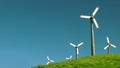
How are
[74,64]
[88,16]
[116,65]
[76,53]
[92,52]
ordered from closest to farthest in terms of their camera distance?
[116,65] → [74,64] → [92,52] → [88,16] → [76,53]

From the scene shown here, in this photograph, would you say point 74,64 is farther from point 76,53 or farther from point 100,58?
point 76,53

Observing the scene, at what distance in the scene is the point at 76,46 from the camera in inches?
4574

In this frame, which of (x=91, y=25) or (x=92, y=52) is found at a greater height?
(x=91, y=25)

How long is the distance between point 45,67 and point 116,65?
13.8 meters

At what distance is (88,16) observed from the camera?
91.7 m

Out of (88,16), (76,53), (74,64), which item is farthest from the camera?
(76,53)

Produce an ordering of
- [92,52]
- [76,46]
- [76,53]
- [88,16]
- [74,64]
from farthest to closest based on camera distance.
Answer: [76,46] → [76,53] → [88,16] → [92,52] → [74,64]

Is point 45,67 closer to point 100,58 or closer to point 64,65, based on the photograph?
point 64,65

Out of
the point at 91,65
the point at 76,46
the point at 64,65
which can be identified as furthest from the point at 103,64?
the point at 76,46

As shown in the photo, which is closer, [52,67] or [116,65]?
[116,65]

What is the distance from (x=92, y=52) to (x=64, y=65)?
1786cm

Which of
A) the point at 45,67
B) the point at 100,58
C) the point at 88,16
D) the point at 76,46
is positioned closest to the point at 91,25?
the point at 88,16

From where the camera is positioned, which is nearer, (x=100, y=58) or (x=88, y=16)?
(x=100, y=58)

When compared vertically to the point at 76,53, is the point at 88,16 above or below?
above
